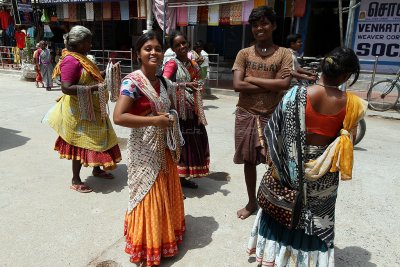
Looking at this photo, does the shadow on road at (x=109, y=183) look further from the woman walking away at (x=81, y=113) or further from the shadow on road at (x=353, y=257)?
the shadow on road at (x=353, y=257)

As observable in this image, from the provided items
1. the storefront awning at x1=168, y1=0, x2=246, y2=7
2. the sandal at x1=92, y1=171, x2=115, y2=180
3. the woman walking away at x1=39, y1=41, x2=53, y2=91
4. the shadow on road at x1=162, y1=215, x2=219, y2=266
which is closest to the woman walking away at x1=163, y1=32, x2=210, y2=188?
the shadow on road at x1=162, y1=215, x2=219, y2=266

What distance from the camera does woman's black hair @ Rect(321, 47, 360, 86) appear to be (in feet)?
5.98

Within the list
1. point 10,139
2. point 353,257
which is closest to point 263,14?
point 353,257

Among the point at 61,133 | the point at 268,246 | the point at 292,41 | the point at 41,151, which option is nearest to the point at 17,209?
the point at 61,133

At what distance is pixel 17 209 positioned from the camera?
3.34m

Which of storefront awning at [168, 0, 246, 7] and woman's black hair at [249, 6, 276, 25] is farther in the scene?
storefront awning at [168, 0, 246, 7]

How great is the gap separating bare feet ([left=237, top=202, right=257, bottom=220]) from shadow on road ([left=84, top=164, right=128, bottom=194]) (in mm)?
1408

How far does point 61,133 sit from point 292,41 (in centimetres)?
428

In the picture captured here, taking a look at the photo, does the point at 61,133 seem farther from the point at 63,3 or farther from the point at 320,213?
the point at 63,3

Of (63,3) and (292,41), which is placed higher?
(63,3)

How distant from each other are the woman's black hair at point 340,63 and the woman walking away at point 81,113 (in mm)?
2288

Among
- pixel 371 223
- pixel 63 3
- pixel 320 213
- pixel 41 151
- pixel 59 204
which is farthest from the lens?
pixel 63 3

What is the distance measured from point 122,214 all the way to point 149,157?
3.76 ft

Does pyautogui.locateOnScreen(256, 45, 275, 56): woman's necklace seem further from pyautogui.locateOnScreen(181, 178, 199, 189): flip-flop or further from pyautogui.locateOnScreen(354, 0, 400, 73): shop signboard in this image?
pyautogui.locateOnScreen(354, 0, 400, 73): shop signboard
